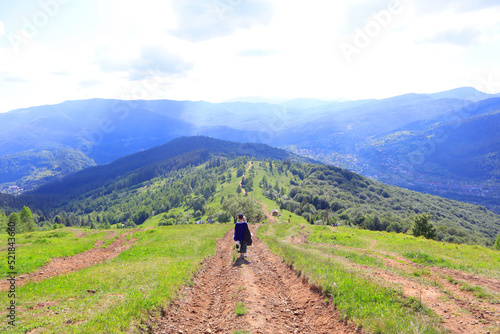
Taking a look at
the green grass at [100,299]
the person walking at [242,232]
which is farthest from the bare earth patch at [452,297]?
the green grass at [100,299]

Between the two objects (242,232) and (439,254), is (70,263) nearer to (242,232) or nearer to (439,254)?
(242,232)

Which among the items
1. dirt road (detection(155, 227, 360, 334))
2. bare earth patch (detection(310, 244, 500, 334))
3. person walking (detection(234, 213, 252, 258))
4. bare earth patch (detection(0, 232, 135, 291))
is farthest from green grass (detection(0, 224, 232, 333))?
bare earth patch (detection(310, 244, 500, 334))

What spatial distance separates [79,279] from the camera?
1781 cm

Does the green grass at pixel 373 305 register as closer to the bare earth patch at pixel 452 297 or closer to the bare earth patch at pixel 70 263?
the bare earth patch at pixel 452 297

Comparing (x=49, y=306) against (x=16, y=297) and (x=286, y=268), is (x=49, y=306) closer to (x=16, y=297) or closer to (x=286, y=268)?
(x=16, y=297)

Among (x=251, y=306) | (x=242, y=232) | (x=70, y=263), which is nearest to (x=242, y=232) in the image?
(x=242, y=232)

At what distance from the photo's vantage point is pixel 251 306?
12.8 m

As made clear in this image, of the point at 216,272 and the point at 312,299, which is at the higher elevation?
the point at 312,299

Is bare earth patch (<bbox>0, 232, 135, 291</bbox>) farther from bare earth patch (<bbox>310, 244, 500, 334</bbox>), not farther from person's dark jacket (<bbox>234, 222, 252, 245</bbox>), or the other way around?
bare earth patch (<bbox>310, 244, 500, 334</bbox>)

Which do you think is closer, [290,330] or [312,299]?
[290,330]

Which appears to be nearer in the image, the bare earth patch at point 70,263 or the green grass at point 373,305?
the green grass at point 373,305

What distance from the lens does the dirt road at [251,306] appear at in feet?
36.8

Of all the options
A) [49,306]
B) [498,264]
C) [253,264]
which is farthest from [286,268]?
[498,264]

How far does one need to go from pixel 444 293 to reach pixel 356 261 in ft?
31.7
